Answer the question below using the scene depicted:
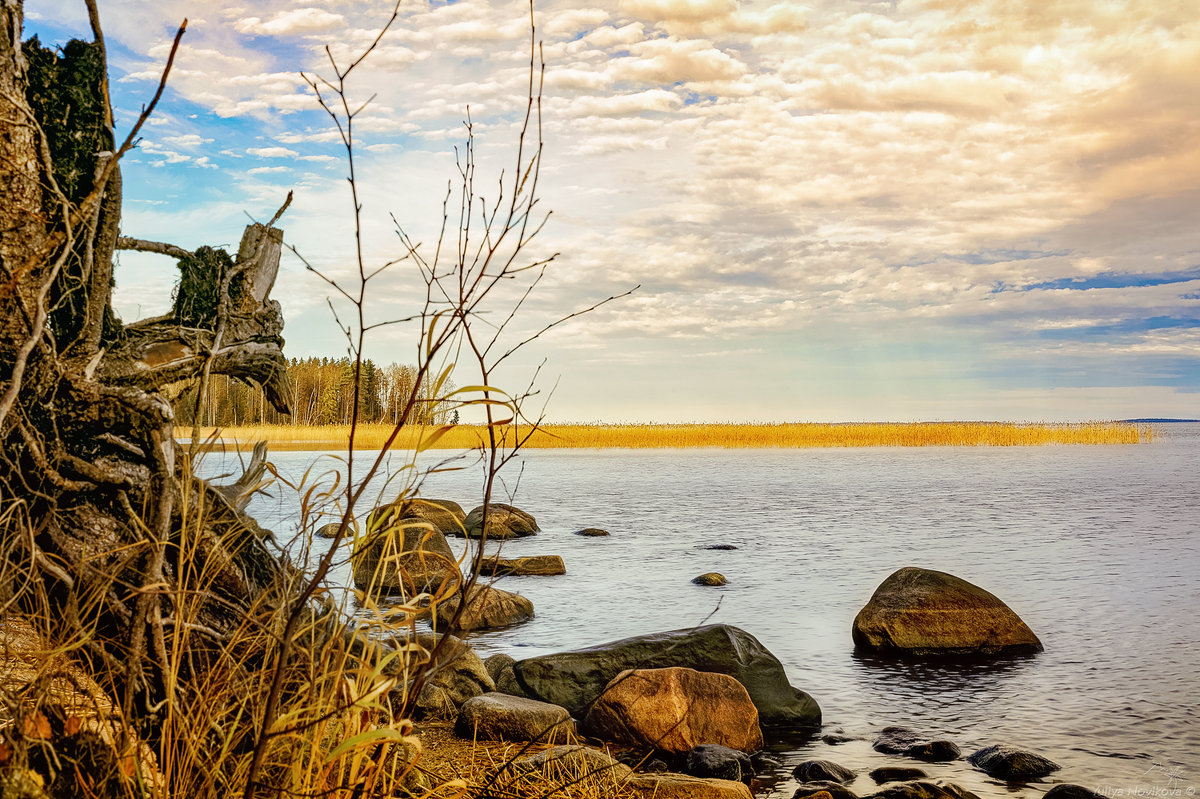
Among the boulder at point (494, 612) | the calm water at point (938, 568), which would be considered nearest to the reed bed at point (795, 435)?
the calm water at point (938, 568)

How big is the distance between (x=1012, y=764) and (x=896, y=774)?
88 centimetres

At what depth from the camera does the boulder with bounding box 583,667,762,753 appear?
5785mm

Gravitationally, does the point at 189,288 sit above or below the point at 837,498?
above

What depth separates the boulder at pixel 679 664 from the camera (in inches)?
261

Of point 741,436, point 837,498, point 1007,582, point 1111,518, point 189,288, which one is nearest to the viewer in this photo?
point 189,288

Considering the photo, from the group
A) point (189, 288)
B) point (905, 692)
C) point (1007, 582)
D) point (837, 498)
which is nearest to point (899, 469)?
point (837, 498)

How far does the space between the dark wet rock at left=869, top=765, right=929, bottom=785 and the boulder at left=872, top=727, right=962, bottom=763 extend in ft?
1.17

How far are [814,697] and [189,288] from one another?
5.81 meters

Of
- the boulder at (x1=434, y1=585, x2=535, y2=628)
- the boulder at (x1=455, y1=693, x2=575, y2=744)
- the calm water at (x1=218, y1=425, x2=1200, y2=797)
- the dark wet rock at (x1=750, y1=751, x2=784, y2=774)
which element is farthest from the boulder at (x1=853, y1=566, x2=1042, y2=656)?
the boulder at (x1=455, y1=693, x2=575, y2=744)

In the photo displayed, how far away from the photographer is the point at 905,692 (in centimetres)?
749

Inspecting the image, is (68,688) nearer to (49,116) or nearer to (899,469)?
(49,116)

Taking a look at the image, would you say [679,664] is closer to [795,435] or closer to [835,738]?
[835,738]

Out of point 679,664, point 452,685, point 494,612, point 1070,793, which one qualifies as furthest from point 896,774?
point 494,612

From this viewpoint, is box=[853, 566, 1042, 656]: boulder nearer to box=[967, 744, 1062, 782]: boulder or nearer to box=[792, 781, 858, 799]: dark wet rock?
box=[967, 744, 1062, 782]: boulder
